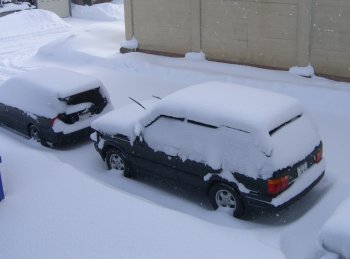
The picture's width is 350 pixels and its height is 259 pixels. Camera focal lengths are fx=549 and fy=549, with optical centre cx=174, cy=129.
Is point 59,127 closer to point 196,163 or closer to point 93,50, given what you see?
point 196,163

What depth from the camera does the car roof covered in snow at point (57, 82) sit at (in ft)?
36.3

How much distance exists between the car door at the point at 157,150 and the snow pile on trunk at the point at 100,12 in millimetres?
17584

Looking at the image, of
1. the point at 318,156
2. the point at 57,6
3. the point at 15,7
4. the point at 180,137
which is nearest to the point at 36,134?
the point at 180,137

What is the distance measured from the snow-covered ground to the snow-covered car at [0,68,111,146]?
0.31 metres

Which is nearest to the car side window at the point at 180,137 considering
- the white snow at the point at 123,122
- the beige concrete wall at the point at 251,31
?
the white snow at the point at 123,122

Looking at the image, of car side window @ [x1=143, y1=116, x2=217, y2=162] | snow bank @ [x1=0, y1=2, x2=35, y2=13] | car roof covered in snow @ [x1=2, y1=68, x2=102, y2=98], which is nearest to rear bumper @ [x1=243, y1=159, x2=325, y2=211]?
car side window @ [x1=143, y1=116, x2=217, y2=162]

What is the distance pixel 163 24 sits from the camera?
682 inches

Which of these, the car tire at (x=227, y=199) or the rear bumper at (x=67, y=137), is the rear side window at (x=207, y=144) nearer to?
the car tire at (x=227, y=199)

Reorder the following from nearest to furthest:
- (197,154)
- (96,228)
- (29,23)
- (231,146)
→ (96,228) → (231,146) → (197,154) → (29,23)

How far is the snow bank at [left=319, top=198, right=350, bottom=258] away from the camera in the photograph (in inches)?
229

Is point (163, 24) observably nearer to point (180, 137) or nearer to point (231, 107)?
point (180, 137)

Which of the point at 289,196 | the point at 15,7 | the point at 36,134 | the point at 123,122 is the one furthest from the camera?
the point at 15,7

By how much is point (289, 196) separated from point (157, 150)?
7.45 ft

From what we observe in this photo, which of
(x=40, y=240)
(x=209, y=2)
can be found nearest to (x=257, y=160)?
(x=40, y=240)
